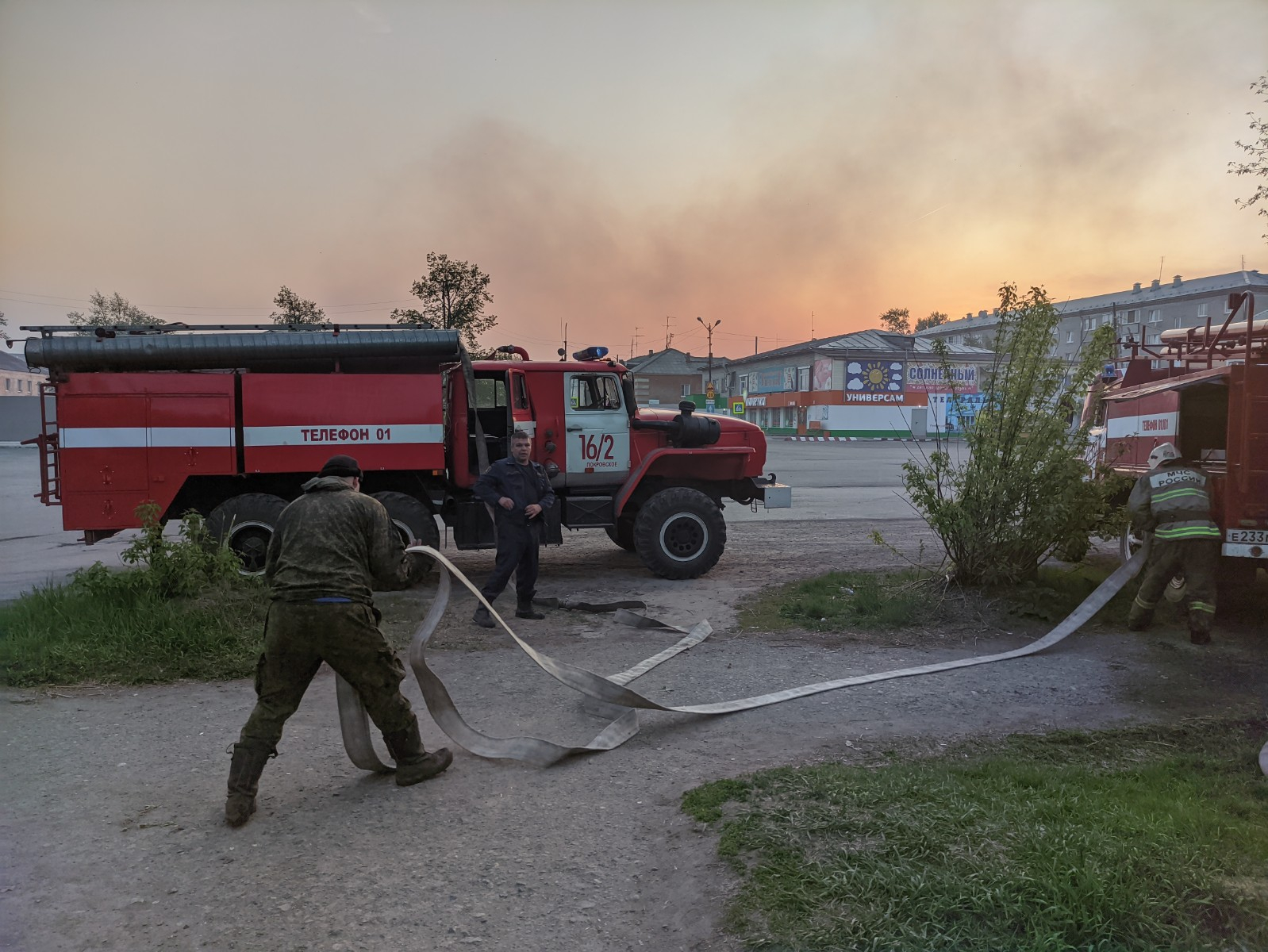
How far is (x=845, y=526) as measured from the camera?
14586 millimetres

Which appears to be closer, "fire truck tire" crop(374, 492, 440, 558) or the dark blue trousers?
the dark blue trousers

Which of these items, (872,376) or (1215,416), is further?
(872,376)

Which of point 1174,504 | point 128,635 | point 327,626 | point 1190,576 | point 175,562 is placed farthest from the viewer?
point 175,562

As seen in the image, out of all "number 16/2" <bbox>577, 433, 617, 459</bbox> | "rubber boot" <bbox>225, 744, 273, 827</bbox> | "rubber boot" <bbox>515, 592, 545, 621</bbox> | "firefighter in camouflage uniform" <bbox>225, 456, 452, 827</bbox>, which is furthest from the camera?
"number 16/2" <bbox>577, 433, 617, 459</bbox>

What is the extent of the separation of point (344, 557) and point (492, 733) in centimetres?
158

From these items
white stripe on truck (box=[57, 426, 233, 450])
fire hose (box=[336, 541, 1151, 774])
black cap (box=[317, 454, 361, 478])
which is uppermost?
white stripe on truck (box=[57, 426, 233, 450])

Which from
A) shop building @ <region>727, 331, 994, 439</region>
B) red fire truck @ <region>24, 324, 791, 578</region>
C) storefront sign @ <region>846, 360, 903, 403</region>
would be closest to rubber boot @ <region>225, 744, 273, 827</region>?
red fire truck @ <region>24, 324, 791, 578</region>

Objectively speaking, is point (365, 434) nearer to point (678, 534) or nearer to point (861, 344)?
point (678, 534)

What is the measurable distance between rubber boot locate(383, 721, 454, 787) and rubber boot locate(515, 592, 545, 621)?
3.64 meters

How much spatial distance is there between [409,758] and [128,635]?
364 cm

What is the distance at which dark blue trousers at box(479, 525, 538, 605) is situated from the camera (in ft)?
26.1

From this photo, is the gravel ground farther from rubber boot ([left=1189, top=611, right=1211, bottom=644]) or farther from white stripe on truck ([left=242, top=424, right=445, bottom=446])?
white stripe on truck ([left=242, top=424, right=445, bottom=446])

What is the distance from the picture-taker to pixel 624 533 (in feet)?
37.6

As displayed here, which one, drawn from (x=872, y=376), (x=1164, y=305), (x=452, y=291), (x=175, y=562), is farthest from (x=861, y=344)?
(x=175, y=562)
